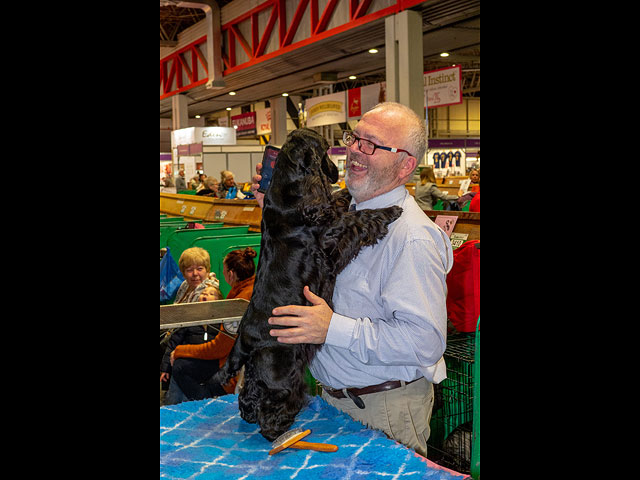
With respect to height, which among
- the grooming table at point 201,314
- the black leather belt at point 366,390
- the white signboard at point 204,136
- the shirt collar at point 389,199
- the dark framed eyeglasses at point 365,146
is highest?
the white signboard at point 204,136

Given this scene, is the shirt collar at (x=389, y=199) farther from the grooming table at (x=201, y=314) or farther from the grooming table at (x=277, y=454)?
the grooming table at (x=201, y=314)

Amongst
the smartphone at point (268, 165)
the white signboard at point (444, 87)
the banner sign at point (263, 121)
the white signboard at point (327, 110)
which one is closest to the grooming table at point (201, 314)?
the smartphone at point (268, 165)

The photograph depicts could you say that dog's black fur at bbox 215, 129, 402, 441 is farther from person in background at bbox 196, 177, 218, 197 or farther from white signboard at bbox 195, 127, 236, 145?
white signboard at bbox 195, 127, 236, 145

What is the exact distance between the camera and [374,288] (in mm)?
1936

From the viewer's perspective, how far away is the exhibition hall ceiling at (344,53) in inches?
306

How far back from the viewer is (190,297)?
13.8ft

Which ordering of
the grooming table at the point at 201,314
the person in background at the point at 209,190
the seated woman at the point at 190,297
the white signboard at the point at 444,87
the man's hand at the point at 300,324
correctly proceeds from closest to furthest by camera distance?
1. the man's hand at the point at 300,324
2. the grooming table at the point at 201,314
3. the seated woman at the point at 190,297
4. the white signboard at the point at 444,87
5. the person in background at the point at 209,190

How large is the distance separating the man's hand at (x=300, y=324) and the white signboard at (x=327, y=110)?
1049 cm

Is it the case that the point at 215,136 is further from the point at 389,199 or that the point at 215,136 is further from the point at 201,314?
the point at 389,199
